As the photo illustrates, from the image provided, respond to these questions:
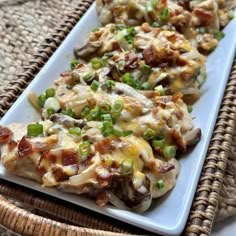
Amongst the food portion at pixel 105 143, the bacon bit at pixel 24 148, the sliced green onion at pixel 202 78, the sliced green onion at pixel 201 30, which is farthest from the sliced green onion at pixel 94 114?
the sliced green onion at pixel 201 30

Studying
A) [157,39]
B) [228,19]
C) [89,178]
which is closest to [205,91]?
[157,39]

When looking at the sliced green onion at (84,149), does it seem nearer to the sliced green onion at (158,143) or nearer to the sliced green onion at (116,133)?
the sliced green onion at (116,133)

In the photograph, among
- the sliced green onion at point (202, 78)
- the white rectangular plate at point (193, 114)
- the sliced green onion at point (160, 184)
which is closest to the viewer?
the white rectangular plate at point (193, 114)

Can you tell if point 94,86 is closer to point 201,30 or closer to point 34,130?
point 34,130

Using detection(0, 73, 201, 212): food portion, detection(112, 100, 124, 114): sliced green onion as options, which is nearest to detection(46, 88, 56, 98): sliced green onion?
detection(0, 73, 201, 212): food portion

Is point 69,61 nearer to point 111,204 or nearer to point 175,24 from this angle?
point 175,24

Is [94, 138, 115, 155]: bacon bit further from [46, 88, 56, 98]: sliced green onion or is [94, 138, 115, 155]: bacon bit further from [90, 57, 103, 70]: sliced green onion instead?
[90, 57, 103, 70]: sliced green onion

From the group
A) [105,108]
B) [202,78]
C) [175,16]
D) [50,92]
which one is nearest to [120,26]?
[175,16]
